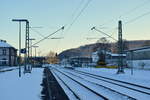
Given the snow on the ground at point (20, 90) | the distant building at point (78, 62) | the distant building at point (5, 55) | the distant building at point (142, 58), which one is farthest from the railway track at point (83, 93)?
the distant building at point (5, 55)

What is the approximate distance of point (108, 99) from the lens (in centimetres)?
1755

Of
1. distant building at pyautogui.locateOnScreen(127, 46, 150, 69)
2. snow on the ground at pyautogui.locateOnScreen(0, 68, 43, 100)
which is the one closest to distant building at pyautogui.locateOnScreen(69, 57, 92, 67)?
distant building at pyautogui.locateOnScreen(127, 46, 150, 69)

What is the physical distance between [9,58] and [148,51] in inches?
2820

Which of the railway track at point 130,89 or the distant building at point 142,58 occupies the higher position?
the distant building at point 142,58

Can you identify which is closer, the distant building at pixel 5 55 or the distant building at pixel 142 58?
the distant building at pixel 142 58

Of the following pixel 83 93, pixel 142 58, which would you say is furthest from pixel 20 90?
pixel 142 58

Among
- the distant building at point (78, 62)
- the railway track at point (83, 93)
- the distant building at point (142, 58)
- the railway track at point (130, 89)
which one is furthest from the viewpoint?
the distant building at point (78, 62)

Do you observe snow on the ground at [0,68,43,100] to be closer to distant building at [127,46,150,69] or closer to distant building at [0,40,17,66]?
distant building at [127,46,150,69]

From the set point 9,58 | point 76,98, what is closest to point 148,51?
point 76,98

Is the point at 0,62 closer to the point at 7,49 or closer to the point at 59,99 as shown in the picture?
the point at 7,49

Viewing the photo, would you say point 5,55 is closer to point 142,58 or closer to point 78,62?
point 78,62

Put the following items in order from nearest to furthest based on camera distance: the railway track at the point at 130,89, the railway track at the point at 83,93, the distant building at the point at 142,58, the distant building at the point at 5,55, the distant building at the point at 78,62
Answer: the railway track at the point at 83,93 → the railway track at the point at 130,89 → the distant building at the point at 142,58 → the distant building at the point at 5,55 → the distant building at the point at 78,62

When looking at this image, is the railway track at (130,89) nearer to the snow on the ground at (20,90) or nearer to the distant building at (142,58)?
the snow on the ground at (20,90)

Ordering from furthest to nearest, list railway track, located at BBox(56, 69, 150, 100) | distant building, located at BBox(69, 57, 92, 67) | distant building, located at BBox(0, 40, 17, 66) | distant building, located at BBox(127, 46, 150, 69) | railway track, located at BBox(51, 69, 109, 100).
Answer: distant building, located at BBox(69, 57, 92, 67) < distant building, located at BBox(0, 40, 17, 66) < distant building, located at BBox(127, 46, 150, 69) < railway track, located at BBox(56, 69, 150, 100) < railway track, located at BBox(51, 69, 109, 100)
